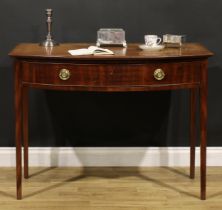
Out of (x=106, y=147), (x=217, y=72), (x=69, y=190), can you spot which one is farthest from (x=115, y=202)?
(x=217, y=72)

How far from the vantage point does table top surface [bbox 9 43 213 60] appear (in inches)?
119

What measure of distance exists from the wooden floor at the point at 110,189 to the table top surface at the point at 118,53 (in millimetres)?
801

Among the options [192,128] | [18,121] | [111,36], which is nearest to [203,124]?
[192,128]

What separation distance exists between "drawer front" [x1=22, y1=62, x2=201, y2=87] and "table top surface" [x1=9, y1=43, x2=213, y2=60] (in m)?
0.05

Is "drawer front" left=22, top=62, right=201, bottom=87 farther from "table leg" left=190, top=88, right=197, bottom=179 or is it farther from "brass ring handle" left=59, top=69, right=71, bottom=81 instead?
"table leg" left=190, top=88, right=197, bottom=179

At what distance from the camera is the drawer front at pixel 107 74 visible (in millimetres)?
3059

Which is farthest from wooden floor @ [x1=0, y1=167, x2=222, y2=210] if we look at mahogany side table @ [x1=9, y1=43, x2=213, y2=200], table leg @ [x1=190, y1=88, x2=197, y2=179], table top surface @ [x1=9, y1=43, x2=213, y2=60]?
table top surface @ [x1=9, y1=43, x2=213, y2=60]

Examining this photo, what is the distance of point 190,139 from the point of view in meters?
3.74

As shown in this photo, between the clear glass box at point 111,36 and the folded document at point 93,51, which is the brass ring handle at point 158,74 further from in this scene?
the clear glass box at point 111,36

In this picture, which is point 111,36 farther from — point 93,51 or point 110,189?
point 110,189

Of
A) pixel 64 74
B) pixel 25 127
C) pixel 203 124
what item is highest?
pixel 64 74

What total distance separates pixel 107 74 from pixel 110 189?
0.76m

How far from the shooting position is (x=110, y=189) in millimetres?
3455

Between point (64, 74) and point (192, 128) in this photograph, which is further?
point (192, 128)
